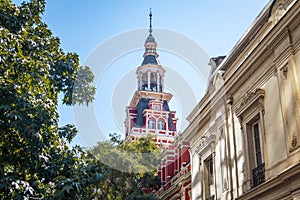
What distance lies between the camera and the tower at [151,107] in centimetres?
4069

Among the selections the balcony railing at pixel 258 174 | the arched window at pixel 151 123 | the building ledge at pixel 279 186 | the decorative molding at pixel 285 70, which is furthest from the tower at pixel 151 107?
the decorative molding at pixel 285 70

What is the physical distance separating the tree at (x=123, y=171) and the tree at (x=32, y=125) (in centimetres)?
726

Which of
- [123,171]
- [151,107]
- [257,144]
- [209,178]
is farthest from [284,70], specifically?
[151,107]

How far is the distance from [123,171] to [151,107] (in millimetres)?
21416

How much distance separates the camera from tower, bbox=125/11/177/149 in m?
40.7

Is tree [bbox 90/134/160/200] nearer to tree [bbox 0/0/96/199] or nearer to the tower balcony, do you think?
tree [bbox 0/0/96/199]

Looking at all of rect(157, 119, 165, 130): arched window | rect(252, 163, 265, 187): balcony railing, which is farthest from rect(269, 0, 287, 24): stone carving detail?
rect(157, 119, 165, 130): arched window

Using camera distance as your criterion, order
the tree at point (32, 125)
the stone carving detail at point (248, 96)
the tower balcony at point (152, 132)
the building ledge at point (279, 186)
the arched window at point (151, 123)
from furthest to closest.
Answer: the arched window at point (151, 123), the tower balcony at point (152, 132), the stone carving detail at point (248, 96), the tree at point (32, 125), the building ledge at point (279, 186)

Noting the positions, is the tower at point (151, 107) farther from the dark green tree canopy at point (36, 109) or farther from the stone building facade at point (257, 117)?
the dark green tree canopy at point (36, 109)

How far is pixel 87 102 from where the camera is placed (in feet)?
49.2

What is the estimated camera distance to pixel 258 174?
11.4 metres

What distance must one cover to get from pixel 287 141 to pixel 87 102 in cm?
733

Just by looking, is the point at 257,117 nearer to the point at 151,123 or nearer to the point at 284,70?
the point at 284,70

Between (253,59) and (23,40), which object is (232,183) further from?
(23,40)
